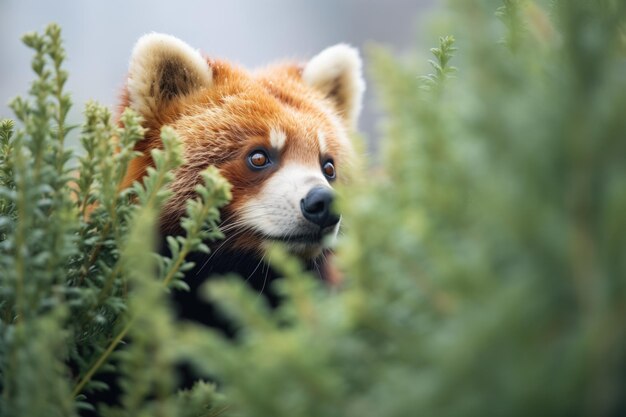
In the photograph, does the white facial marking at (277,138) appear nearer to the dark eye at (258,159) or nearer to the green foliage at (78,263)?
the dark eye at (258,159)

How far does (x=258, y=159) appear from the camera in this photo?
164cm

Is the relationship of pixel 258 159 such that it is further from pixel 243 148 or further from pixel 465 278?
pixel 465 278

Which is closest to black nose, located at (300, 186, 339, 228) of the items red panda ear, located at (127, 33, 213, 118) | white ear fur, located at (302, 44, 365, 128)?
red panda ear, located at (127, 33, 213, 118)

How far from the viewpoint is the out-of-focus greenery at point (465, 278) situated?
0.44m

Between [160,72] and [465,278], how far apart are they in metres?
1.36

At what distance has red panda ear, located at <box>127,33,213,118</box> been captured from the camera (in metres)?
1.64

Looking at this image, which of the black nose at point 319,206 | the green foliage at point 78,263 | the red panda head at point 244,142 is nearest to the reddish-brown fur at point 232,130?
the red panda head at point 244,142

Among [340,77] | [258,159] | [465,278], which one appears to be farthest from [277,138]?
[465,278]

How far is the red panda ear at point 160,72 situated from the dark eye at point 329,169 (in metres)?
0.40

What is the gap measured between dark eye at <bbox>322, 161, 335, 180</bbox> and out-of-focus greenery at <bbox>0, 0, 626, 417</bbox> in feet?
3.67

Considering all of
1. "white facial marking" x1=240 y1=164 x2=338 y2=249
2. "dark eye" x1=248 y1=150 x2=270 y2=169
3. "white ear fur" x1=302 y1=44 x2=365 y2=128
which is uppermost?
"white ear fur" x1=302 y1=44 x2=365 y2=128

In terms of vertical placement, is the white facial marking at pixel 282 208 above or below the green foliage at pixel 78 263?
above

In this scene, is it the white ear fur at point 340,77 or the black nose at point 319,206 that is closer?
the black nose at point 319,206

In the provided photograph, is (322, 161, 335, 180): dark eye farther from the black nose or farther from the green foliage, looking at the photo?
the green foliage
